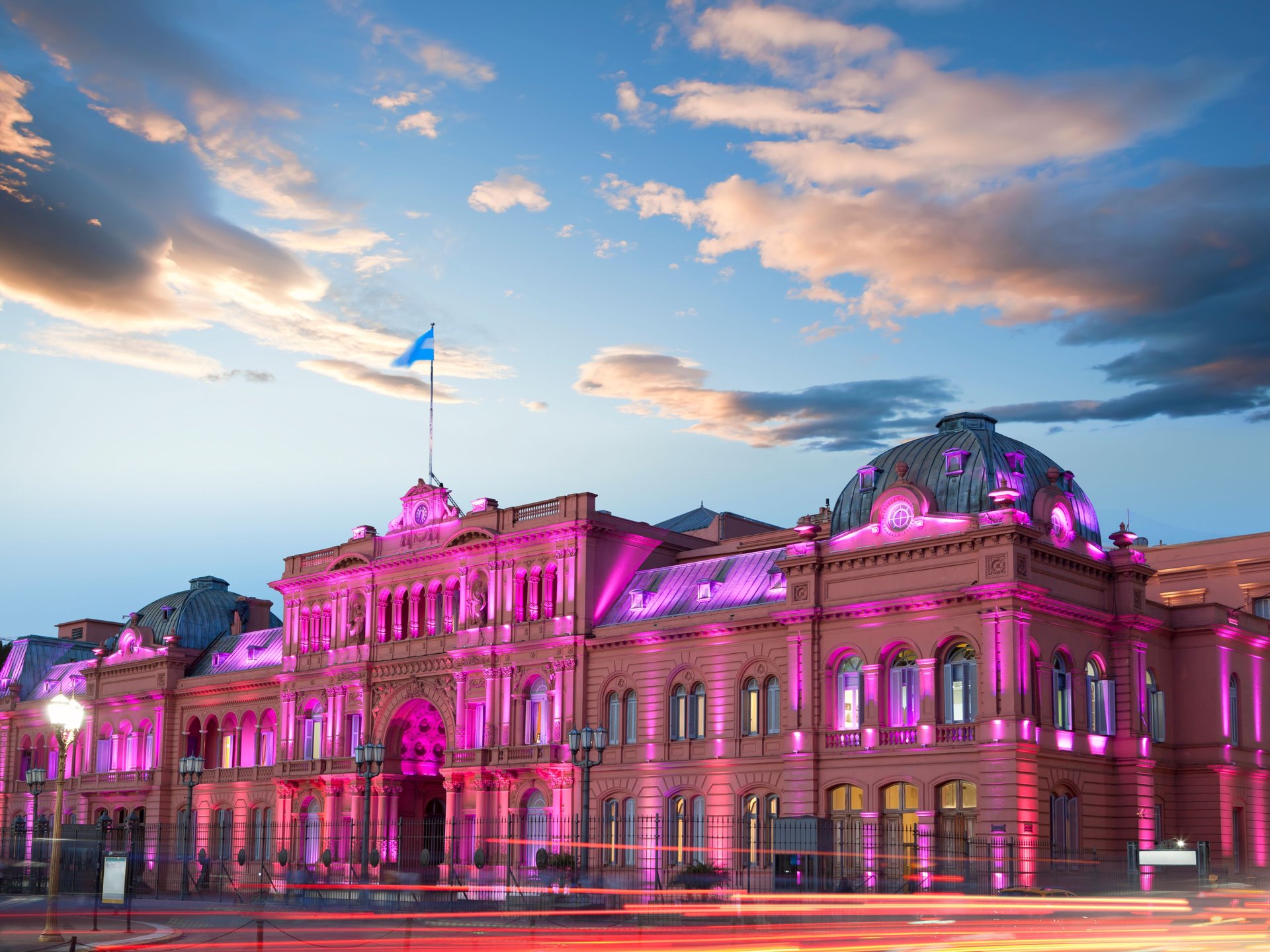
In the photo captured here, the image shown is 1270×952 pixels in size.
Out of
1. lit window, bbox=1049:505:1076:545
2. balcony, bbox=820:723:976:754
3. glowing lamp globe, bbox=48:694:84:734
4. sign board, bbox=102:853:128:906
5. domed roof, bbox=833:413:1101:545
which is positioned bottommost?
sign board, bbox=102:853:128:906

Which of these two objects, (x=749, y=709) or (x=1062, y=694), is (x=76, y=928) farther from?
(x=1062, y=694)

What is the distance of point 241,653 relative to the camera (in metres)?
95.3

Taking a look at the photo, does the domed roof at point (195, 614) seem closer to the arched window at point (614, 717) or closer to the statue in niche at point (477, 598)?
the statue in niche at point (477, 598)

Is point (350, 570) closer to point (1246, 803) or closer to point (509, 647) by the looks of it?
point (509, 647)

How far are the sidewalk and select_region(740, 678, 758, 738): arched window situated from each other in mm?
23941

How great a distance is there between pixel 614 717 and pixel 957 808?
1848 centimetres

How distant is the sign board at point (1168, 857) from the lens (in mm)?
45219

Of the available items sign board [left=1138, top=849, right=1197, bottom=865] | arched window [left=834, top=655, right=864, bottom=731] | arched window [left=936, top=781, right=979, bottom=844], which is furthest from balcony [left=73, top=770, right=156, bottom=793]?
sign board [left=1138, top=849, right=1197, bottom=865]

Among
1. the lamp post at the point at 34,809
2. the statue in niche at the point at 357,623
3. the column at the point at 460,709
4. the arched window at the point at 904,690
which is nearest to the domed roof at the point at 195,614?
the lamp post at the point at 34,809

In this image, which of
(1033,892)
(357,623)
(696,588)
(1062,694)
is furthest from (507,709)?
(1033,892)

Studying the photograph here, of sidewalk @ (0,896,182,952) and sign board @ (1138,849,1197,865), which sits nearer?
sidewalk @ (0,896,182,952)

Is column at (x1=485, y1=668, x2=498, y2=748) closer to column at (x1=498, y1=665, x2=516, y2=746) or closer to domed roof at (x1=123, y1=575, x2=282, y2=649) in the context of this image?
column at (x1=498, y1=665, x2=516, y2=746)

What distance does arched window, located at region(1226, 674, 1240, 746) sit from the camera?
207ft

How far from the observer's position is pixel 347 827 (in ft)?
252
